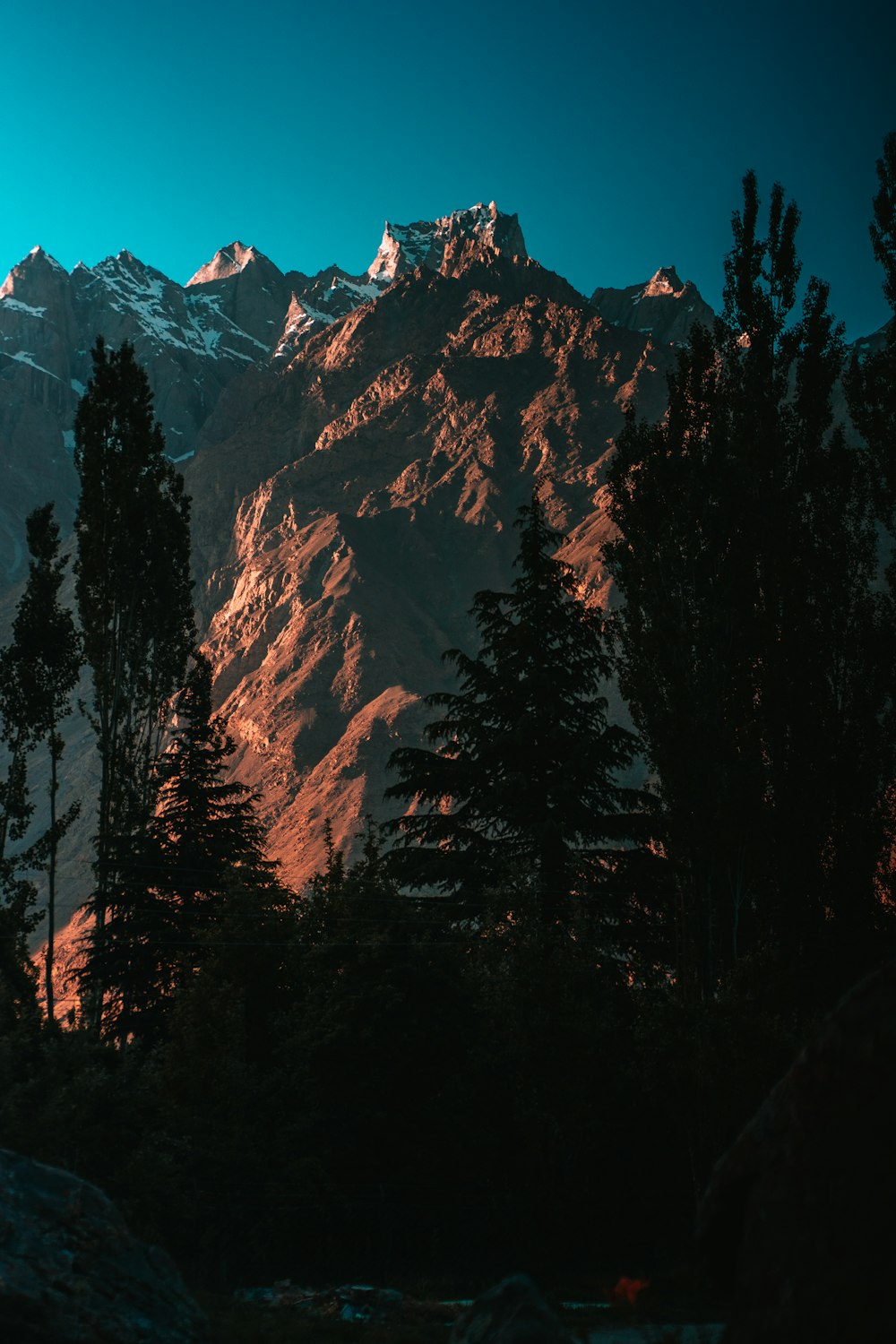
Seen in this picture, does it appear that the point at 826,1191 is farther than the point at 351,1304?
No

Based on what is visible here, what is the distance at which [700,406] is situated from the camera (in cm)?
2464

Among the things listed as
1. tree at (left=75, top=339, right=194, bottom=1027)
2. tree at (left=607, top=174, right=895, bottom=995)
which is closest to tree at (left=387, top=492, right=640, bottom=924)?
tree at (left=607, top=174, right=895, bottom=995)

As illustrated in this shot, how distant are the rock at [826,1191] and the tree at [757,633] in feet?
48.8

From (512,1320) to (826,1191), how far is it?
3701mm

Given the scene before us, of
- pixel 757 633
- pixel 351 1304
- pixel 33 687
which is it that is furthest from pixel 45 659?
pixel 351 1304

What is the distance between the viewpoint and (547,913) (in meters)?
22.7

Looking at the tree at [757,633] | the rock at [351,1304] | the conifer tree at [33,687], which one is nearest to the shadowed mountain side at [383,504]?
the conifer tree at [33,687]

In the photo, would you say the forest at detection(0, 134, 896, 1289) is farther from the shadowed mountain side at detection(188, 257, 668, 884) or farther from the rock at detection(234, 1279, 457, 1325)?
the shadowed mountain side at detection(188, 257, 668, 884)

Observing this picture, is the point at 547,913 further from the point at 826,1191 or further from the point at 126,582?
the point at 826,1191

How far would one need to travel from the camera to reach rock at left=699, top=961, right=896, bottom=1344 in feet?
12.2

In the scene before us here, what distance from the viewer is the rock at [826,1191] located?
3707 mm

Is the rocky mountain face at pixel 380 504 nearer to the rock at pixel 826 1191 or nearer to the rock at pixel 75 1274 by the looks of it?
the rock at pixel 75 1274

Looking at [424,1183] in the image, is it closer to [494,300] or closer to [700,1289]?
[700,1289]

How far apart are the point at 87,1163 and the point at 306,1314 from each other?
11.6ft
